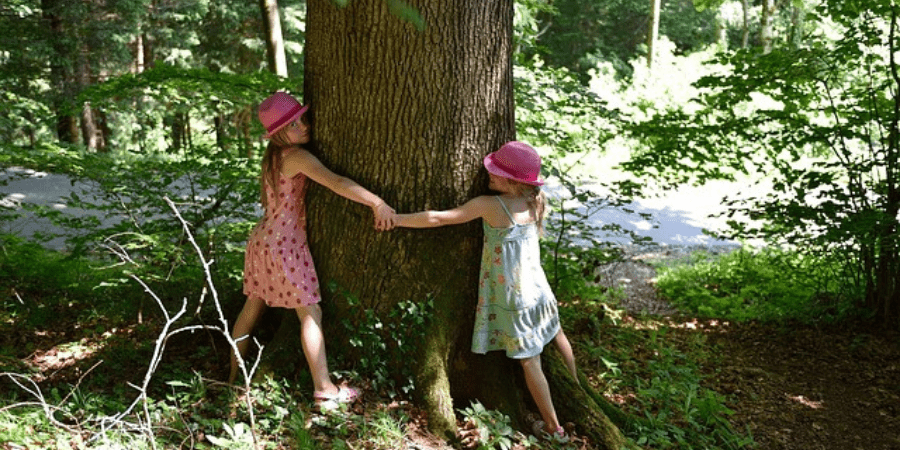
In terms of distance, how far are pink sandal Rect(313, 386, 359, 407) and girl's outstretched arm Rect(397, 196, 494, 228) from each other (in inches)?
34.8

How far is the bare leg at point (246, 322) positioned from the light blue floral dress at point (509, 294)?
48.2 inches

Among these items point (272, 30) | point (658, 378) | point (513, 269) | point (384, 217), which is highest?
point (272, 30)

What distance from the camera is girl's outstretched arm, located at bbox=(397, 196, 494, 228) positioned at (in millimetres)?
3428

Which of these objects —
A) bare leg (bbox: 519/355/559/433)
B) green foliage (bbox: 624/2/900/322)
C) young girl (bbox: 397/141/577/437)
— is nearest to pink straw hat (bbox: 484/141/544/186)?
young girl (bbox: 397/141/577/437)

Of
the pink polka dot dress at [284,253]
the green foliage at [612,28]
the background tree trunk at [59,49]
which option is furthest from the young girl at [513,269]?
the green foliage at [612,28]

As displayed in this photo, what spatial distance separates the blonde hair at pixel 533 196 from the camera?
11.8 feet

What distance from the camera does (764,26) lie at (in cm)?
1677

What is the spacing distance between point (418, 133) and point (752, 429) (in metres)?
3.09

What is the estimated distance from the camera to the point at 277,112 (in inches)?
138

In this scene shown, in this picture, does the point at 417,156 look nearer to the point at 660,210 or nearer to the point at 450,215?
the point at 450,215

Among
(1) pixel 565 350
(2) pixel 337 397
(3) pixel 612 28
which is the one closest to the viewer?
(2) pixel 337 397

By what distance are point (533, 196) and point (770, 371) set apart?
3.33 m

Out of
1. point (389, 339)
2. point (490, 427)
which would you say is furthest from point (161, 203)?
point (490, 427)

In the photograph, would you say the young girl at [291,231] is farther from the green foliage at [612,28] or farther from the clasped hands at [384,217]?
the green foliage at [612,28]
